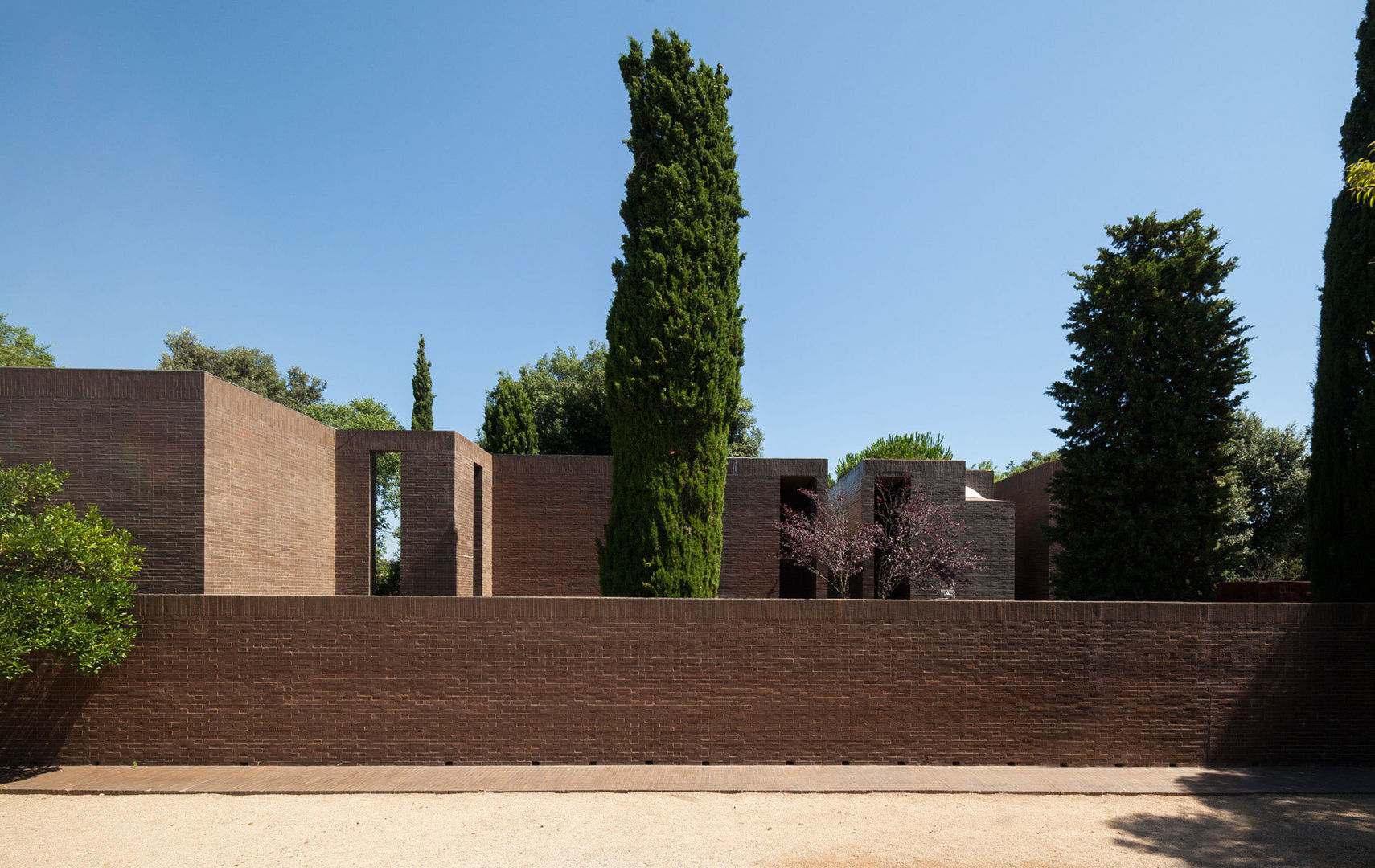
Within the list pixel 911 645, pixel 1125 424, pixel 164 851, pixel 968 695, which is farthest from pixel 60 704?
pixel 1125 424

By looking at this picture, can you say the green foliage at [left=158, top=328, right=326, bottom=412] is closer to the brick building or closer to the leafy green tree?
the leafy green tree

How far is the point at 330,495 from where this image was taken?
16391 millimetres

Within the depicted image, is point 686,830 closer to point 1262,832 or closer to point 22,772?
point 1262,832

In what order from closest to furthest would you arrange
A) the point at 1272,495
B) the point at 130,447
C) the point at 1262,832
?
the point at 1262,832
the point at 130,447
the point at 1272,495

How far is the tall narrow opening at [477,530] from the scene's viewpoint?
20.5m

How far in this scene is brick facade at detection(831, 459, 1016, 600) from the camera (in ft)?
60.1

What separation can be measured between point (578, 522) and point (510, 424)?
1311cm

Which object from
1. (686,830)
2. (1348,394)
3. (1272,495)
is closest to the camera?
(686,830)

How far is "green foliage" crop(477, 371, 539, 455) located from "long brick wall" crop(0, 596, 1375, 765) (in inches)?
934

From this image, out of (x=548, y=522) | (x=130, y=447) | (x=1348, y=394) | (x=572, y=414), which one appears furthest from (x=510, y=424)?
(x=1348, y=394)

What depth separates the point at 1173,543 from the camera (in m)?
14.1

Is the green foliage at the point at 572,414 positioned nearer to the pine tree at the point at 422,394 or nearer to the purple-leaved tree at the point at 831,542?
the pine tree at the point at 422,394

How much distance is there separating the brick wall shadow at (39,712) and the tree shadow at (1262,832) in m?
11.0

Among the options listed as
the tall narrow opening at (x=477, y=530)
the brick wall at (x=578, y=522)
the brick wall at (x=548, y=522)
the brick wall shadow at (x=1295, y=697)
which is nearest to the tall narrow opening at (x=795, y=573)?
the brick wall at (x=578, y=522)
